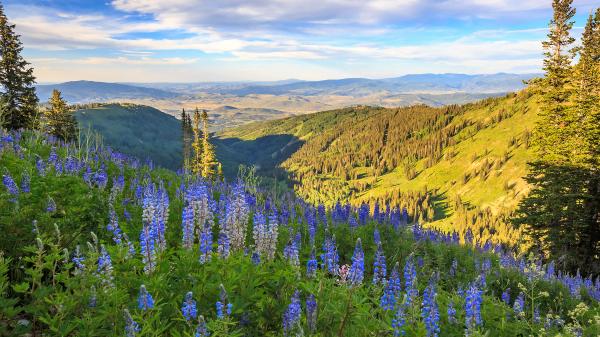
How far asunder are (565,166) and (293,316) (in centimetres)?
3552

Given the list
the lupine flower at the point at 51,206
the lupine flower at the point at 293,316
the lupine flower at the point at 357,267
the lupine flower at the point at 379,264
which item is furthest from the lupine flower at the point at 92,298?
the lupine flower at the point at 379,264

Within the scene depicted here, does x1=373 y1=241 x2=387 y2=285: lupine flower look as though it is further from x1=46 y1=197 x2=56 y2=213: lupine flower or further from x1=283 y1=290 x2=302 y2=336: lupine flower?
x1=46 y1=197 x2=56 y2=213: lupine flower

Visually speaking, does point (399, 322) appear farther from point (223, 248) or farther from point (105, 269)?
point (105, 269)

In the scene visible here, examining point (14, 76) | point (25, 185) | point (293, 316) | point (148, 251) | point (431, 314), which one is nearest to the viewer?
point (293, 316)

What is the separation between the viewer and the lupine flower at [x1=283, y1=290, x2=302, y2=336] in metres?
4.38

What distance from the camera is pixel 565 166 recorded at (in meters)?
31.6

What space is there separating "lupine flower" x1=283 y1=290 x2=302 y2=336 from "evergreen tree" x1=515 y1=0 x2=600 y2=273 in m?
26.5

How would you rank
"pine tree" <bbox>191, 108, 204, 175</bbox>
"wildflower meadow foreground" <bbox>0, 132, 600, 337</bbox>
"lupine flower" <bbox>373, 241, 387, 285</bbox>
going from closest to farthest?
"wildflower meadow foreground" <bbox>0, 132, 600, 337</bbox>, "lupine flower" <bbox>373, 241, 387, 285</bbox>, "pine tree" <bbox>191, 108, 204, 175</bbox>

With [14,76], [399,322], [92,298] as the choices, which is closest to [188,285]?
A: [92,298]

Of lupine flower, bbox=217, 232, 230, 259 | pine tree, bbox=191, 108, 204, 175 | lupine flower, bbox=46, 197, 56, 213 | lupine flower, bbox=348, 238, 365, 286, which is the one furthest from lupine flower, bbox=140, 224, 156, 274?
pine tree, bbox=191, 108, 204, 175

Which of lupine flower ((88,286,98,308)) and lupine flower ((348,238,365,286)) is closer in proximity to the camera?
lupine flower ((88,286,98,308))

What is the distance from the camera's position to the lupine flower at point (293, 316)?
438cm

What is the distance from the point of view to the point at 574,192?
98.6 ft

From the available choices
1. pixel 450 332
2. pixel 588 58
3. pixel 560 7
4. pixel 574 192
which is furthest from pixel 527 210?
pixel 450 332
